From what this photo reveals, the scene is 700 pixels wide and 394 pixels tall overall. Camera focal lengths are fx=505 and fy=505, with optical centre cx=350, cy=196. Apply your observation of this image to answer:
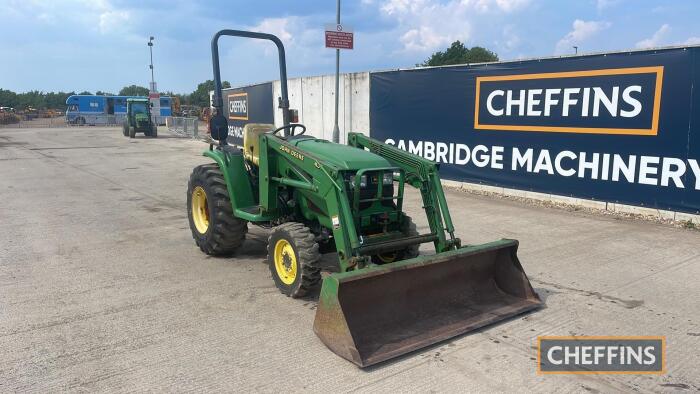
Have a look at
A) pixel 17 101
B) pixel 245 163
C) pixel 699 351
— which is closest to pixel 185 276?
pixel 245 163

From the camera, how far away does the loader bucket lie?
3600 mm

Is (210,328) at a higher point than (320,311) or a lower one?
lower

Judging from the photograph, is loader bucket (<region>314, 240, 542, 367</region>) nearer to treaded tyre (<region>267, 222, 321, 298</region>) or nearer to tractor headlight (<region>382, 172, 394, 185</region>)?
treaded tyre (<region>267, 222, 321, 298</region>)

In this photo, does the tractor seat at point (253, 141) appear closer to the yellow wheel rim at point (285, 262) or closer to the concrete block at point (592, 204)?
the yellow wheel rim at point (285, 262)

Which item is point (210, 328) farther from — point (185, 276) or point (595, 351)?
point (595, 351)

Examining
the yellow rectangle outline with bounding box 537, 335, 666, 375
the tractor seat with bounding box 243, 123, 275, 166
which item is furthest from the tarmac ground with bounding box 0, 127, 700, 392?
the tractor seat with bounding box 243, 123, 275, 166

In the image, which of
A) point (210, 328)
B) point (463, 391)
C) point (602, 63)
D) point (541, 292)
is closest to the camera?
point (463, 391)

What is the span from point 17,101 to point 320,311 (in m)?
103

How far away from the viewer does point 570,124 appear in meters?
8.88

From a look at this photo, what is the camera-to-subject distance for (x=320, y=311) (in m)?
A: 3.74

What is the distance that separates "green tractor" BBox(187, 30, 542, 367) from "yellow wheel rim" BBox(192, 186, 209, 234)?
1.37 ft

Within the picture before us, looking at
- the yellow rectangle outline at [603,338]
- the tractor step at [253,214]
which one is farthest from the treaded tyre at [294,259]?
the yellow rectangle outline at [603,338]

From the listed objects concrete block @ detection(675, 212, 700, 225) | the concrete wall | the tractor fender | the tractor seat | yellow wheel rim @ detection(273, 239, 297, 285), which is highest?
the concrete wall

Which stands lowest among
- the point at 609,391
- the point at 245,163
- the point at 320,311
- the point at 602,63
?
the point at 609,391
